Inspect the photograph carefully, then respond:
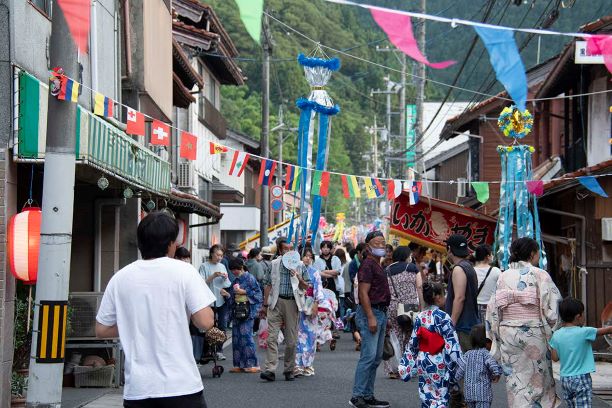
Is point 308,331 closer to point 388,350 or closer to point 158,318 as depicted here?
point 388,350

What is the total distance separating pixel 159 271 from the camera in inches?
227

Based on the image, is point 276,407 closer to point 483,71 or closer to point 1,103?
point 1,103

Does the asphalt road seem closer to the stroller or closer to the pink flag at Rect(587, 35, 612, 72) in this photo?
the stroller

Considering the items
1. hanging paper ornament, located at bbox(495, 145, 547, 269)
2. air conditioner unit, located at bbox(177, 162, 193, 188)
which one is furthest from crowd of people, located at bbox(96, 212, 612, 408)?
air conditioner unit, located at bbox(177, 162, 193, 188)

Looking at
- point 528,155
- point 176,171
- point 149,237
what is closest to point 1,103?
point 149,237

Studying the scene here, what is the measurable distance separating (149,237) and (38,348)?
3.06m

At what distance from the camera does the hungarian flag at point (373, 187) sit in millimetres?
19094

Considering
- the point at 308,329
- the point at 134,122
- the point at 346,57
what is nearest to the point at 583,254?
the point at 308,329

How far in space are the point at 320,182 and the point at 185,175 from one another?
13.0 m

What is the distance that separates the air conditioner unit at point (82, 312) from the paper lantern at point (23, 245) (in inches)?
132

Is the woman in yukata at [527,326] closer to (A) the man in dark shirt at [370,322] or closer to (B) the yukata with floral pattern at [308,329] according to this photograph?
(A) the man in dark shirt at [370,322]

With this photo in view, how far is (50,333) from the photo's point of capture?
8.42 meters

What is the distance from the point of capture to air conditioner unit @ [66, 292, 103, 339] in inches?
545

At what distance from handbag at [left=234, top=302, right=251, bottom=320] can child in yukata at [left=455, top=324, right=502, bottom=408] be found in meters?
6.47
